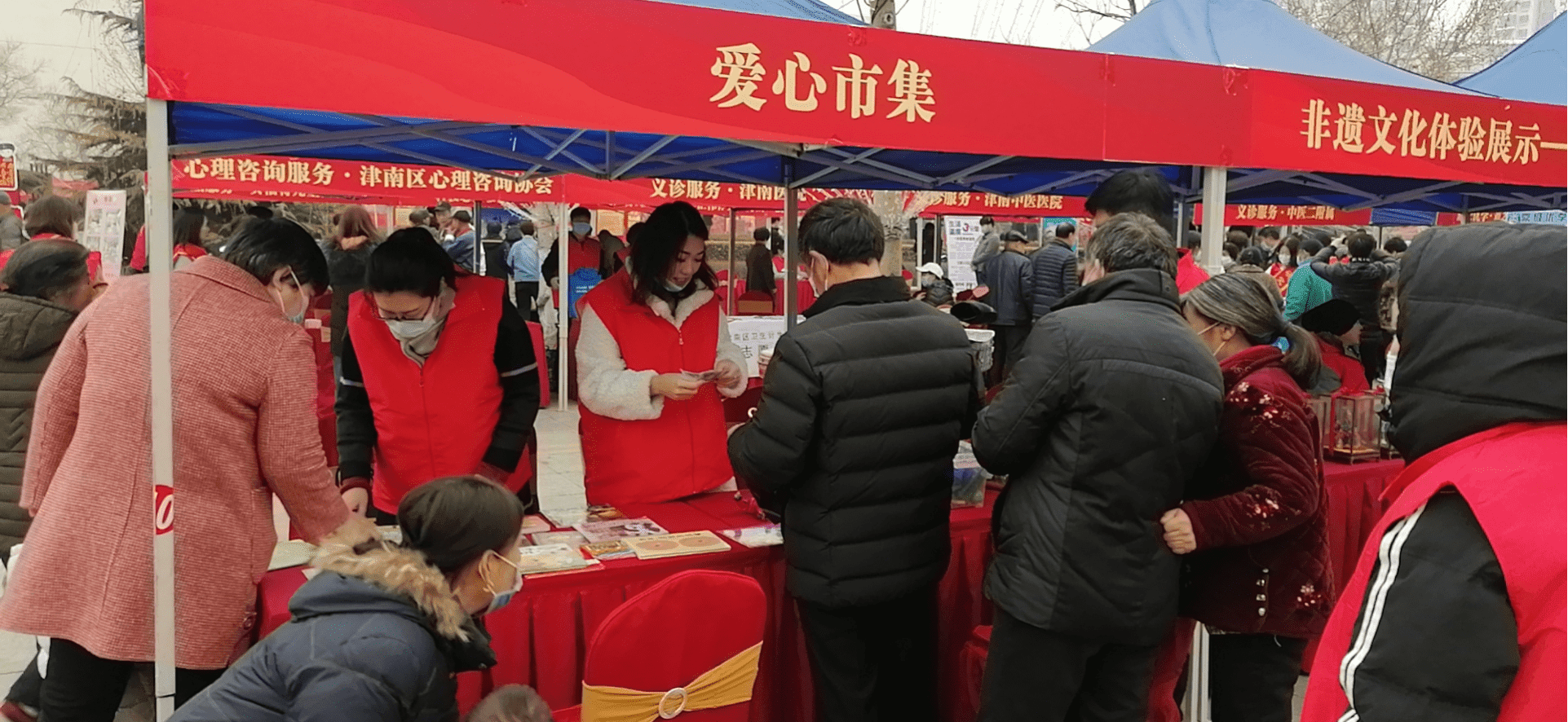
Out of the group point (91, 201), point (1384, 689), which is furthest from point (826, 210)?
point (91, 201)

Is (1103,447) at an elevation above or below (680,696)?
above

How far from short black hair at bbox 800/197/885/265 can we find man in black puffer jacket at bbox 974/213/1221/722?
0.43 meters

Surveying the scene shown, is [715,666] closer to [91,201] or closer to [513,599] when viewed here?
[513,599]

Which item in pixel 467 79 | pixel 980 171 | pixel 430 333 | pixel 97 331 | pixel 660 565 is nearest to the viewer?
pixel 467 79

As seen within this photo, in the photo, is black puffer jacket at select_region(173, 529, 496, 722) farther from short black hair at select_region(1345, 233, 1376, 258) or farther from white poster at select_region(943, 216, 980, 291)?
white poster at select_region(943, 216, 980, 291)

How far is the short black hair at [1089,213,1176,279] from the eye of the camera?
7.36 ft

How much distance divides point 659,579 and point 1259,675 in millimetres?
1455

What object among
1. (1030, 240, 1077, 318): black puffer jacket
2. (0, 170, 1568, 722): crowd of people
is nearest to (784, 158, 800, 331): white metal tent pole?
(0, 170, 1568, 722): crowd of people

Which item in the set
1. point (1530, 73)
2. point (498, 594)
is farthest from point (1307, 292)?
point (498, 594)

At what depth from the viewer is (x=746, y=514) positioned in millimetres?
2955

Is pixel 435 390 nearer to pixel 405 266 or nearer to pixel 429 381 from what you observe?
pixel 429 381

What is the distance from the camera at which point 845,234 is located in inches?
91.8

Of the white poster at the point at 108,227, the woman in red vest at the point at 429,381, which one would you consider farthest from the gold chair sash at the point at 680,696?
the white poster at the point at 108,227

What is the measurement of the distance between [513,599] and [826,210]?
1.15 m
